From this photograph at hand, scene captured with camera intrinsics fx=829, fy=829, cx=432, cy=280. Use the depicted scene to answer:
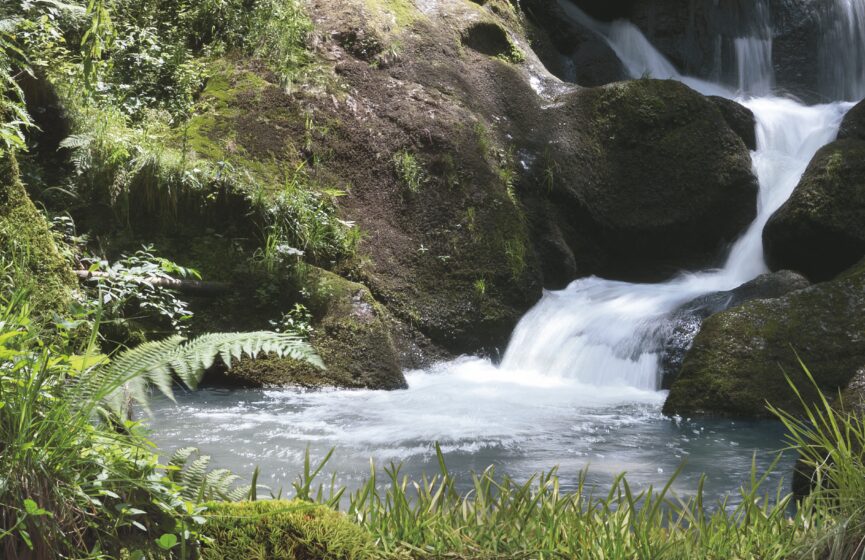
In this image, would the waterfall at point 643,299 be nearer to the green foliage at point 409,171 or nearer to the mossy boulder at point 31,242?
the green foliage at point 409,171

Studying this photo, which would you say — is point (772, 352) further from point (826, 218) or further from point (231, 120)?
point (231, 120)

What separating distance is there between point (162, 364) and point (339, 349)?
5526 millimetres

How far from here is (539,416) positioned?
7.09 metres

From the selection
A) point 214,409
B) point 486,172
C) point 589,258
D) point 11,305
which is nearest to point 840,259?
point 589,258

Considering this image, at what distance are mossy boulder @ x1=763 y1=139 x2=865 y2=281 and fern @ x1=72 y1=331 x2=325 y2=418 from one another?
29.5 ft

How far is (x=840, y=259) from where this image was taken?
9977 mm

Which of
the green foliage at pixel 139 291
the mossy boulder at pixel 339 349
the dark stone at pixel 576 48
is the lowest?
the mossy boulder at pixel 339 349

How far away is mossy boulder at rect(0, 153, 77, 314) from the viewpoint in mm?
5176

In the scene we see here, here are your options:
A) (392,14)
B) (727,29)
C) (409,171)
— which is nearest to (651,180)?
(409,171)

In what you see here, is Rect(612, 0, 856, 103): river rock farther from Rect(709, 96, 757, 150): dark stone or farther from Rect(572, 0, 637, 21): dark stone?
Rect(709, 96, 757, 150): dark stone

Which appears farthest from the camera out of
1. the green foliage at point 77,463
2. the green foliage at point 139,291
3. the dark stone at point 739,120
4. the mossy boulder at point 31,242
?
the dark stone at point 739,120

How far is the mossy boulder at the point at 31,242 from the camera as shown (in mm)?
5176

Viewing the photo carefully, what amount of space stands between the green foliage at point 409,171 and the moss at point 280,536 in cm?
786

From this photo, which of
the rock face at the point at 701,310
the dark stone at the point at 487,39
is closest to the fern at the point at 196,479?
the rock face at the point at 701,310
